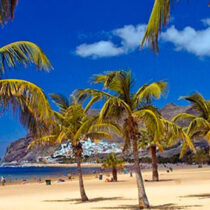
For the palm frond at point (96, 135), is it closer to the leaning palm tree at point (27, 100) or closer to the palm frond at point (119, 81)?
the palm frond at point (119, 81)

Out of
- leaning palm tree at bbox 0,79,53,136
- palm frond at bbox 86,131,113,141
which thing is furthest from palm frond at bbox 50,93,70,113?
leaning palm tree at bbox 0,79,53,136

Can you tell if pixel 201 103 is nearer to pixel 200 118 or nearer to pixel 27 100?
pixel 200 118

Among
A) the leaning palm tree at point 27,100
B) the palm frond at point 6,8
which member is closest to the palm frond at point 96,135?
the leaning palm tree at point 27,100

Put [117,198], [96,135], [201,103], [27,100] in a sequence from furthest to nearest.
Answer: [117,198], [96,135], [201,103], [27,100]

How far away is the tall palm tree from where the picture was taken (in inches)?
579

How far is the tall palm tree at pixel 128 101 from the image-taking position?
579 inches

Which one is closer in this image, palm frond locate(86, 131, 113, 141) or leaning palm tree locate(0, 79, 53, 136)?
leaning palm tree locate(0, 79, 53, 136)

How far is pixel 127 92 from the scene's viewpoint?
15219 mm

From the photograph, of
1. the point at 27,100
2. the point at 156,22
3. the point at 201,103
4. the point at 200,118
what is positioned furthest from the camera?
the point at 201,103

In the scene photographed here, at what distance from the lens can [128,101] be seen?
15219 mm

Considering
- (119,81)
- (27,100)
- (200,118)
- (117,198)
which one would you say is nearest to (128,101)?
(119,81)

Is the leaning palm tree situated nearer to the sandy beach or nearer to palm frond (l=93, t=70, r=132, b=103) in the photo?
palm frond (l=93, t=70, r=132, b=103)

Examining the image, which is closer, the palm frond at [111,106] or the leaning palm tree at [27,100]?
the leaning palm tree at [27,100]

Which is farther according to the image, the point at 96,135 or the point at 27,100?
the point at 96,135
